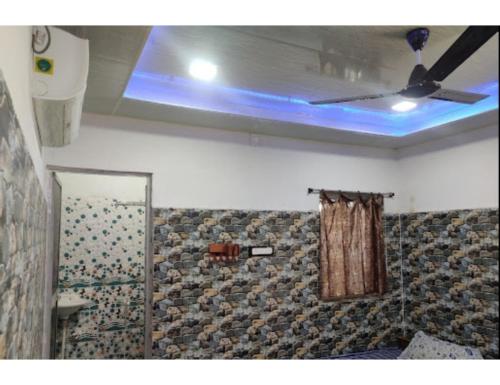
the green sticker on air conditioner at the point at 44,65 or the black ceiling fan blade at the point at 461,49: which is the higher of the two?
the black ceiling fan blade at the point at 461,49

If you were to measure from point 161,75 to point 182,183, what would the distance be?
1.54 feet

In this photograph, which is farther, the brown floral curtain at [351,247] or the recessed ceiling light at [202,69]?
the brown floral curtain at [351,247]

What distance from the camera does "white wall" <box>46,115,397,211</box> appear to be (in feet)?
4.03

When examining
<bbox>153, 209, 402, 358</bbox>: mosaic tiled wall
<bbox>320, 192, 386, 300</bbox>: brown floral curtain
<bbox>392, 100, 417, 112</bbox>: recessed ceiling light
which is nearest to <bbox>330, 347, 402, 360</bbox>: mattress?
<bbox>153, 209, 402, 358</bbox>: mosaic tiled wall

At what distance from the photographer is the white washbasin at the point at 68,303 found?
1.15 meters

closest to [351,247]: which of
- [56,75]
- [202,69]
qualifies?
[202,69]

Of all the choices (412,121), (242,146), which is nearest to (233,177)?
(242,146)

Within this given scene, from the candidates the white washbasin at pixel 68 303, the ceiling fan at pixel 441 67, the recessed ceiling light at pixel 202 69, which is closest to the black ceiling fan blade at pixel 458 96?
the ceiling fan at pixel 441 67

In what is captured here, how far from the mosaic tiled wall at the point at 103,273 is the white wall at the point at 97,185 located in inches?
1.2

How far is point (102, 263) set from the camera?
1.14 meters

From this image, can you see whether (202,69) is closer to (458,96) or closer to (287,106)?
(287,106)

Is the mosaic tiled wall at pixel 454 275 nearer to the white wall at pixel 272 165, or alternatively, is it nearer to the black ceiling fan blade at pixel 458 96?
the white wall at pixel 272 165
